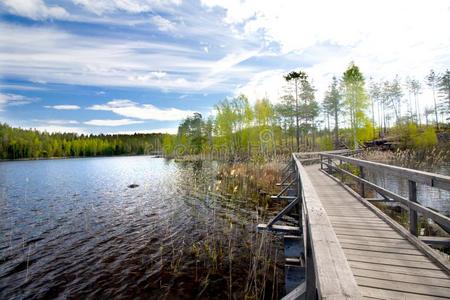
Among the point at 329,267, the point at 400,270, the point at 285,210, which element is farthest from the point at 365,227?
the point at 329,267

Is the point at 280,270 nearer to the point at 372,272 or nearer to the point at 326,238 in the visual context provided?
the point at 372,272

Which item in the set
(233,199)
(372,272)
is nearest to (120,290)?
(372,272)

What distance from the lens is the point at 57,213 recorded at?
12.6 meters

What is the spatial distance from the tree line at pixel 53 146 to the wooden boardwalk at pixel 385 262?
4876 inches

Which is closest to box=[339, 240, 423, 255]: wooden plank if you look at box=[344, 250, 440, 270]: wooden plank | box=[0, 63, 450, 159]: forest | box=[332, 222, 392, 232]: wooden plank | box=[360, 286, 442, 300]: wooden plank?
box=[344, 250, 440, 270]: wooden plank

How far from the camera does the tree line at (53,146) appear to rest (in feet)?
319

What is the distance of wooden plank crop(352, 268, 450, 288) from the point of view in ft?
8.85

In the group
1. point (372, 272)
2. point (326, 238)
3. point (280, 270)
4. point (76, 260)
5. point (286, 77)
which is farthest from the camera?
point (286, 77)

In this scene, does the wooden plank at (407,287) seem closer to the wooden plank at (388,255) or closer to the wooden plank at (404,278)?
the wooden plank at (404,278)

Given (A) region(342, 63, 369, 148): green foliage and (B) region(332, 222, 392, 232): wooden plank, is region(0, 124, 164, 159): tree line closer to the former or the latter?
(A) region(342, 63, 369, 148): green foliage

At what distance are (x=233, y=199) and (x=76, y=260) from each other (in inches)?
309

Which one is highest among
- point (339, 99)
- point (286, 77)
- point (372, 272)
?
point (286, 77)

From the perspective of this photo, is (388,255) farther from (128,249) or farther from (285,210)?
(128,249)

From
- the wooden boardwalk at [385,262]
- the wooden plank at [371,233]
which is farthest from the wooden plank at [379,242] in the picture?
the wooden plank at [371,233]
